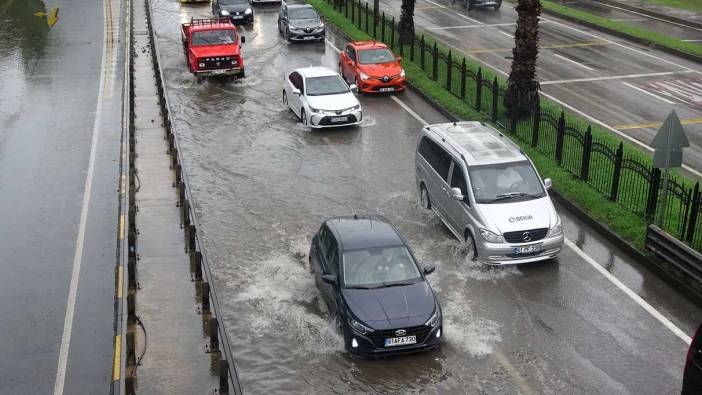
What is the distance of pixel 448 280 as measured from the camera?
50.4 feet

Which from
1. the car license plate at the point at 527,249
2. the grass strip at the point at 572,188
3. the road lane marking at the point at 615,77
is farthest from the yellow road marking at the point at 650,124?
the car license plate at the point at 527,249

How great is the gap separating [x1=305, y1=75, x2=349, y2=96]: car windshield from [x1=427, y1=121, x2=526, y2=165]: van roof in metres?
7.45

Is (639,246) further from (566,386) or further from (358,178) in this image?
(358,178)

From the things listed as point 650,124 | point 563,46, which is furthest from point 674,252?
point 563,46

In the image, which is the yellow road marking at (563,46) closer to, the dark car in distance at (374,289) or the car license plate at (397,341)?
the dark car in distance at (374,289)

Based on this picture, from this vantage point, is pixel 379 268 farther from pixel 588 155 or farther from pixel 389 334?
pixel 588 155

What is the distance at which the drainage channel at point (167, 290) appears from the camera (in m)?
12.3

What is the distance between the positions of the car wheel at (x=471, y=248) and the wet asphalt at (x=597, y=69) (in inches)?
330

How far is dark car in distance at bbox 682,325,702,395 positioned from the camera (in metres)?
9.91

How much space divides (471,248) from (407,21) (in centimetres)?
2061

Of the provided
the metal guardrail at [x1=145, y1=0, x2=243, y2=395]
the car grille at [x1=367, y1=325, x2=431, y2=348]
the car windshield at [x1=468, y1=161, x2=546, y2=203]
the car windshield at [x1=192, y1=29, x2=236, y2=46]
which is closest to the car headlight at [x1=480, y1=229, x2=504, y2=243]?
the car windshield at [x1=468, y1=161, x2=546, y2=203]

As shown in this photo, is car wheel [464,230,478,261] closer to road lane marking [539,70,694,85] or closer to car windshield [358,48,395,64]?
car windshield [358,48,395,64]

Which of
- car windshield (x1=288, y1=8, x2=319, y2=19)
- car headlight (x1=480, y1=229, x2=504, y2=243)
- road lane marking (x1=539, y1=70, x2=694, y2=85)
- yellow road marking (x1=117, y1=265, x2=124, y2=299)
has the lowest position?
yellow road marking (x1=117, y1=265, x2=124, y2=299)

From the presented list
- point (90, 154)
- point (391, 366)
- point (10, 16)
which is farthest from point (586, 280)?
point (10, 16)
